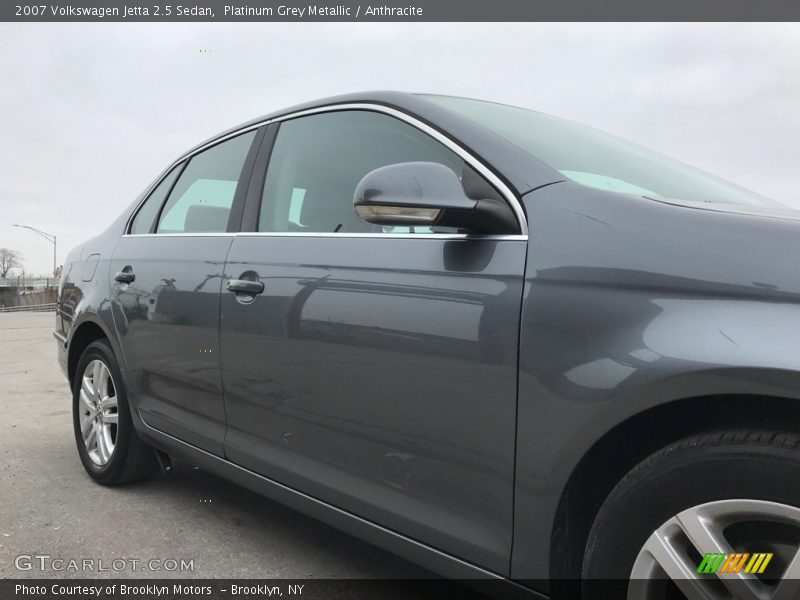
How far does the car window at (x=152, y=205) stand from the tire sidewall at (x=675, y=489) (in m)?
2.58

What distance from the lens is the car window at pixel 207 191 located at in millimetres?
2658

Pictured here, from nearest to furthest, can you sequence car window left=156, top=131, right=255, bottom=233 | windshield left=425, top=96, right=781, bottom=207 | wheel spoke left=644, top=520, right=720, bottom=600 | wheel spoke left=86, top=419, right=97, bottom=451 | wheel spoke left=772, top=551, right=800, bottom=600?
wheel spoke left=772, top=551, right=800, bottom=600, wheel spoke left=644, top=520, right=720, bottom=600, windshield left=425, top=96, right=781, bottom=207, car window left=156, top=131, right=255, bottom=233, wheel spoke left=86, top=419, right=97, bottom=451

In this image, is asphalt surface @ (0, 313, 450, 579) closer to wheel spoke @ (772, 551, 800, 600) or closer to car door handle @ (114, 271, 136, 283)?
car door handle @ (114, 271, 136, 283)

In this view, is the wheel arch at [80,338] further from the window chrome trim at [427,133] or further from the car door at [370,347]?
the car door at [370,347]

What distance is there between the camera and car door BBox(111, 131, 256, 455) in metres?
2.44

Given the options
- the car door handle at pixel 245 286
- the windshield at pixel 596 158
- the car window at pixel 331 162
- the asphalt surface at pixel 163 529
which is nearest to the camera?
the windshield at pixel 596 158

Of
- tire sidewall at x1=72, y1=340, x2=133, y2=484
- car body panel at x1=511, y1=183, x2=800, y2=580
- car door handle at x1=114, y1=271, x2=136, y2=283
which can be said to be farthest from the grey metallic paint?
tire sidewall at x1=72, y1=340, x2=133, y2=484

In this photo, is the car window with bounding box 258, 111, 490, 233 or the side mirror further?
the car window with bounding box 258, 111, 490, 233

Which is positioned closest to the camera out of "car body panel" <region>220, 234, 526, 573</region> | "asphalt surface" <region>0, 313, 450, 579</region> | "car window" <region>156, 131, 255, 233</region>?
"car body panel" <region>220, 234, 526, 573</region>

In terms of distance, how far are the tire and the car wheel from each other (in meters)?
2.41

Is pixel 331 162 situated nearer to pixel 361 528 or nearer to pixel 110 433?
pixel 361 528

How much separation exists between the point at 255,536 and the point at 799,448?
2109mm

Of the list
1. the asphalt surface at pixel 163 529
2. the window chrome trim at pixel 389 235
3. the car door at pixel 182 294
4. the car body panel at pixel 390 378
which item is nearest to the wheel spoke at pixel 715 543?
the car body panel at pixel 390 378

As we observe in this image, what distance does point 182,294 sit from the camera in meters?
2.57
